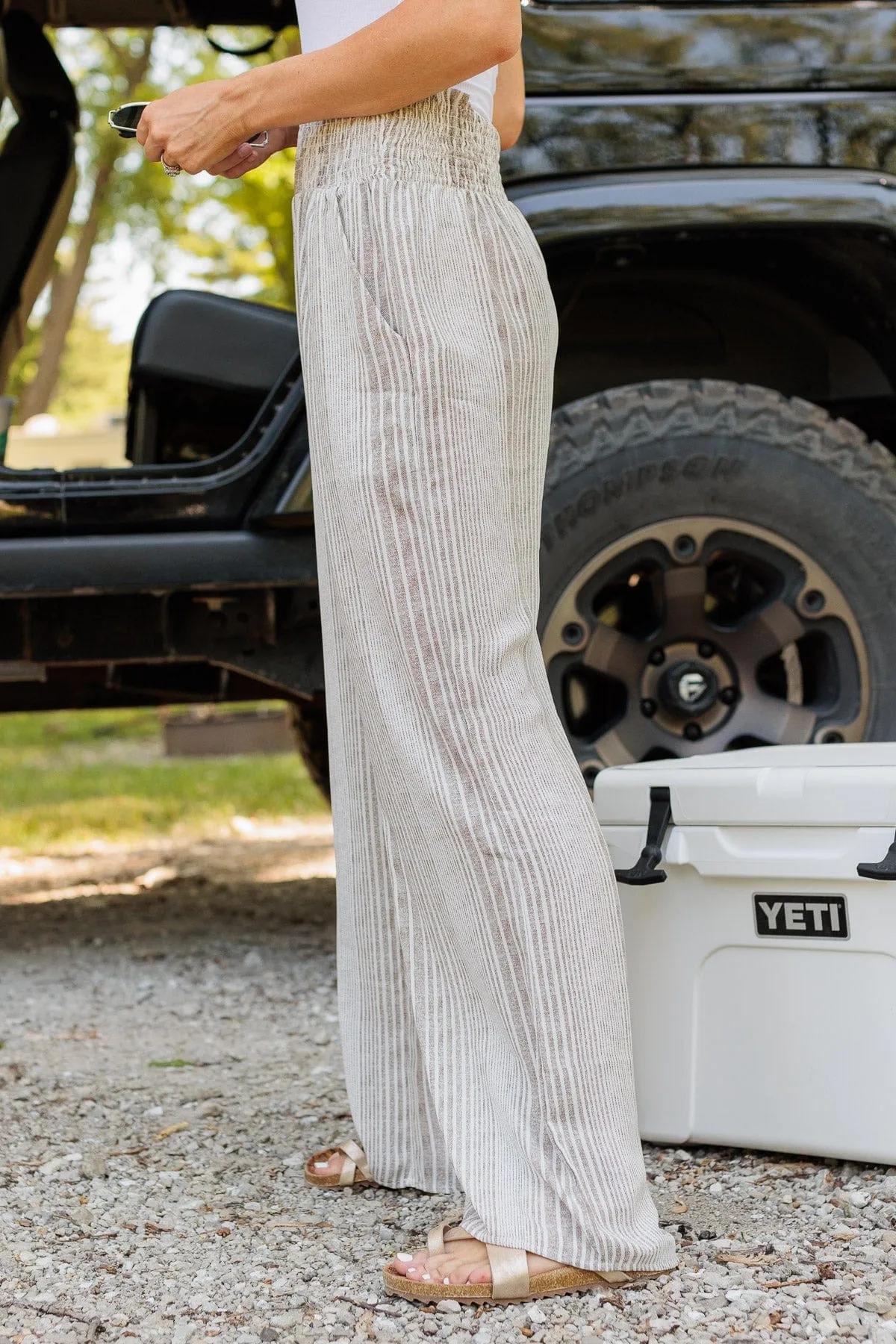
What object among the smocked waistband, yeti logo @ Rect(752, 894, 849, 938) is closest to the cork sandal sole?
yeti logo @ Rect(752, 894, 849, 938)

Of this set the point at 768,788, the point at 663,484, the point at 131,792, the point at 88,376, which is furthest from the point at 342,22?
the point at 88,376

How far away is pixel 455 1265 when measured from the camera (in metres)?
1.44

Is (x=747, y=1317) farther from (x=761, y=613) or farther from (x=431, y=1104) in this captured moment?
(x=761, y=613)

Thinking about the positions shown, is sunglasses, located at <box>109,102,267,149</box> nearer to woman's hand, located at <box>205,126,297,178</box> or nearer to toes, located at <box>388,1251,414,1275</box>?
woman's hand, located at <box>205,126,297,178</box>

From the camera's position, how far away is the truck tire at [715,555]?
241 cm

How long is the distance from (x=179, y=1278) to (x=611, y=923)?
58cm

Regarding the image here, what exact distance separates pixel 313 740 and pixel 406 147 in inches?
89.1

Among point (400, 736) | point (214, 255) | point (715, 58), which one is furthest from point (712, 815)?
point (214, 255)

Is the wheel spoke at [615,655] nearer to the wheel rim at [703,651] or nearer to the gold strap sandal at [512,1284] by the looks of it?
the wheel rim at [703,651]

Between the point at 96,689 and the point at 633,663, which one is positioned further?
the point at 96,689

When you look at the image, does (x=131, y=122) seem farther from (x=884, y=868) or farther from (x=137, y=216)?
(x=137, y=216)

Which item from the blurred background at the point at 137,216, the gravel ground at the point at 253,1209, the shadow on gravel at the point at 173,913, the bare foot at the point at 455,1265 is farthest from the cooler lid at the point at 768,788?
the blurred background at the point at 137,216

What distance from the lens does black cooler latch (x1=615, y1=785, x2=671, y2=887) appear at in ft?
5.89

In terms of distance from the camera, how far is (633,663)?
2.49 meters
